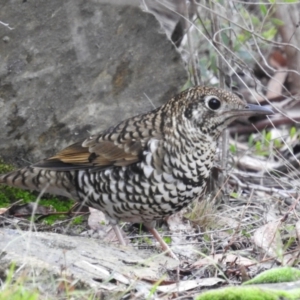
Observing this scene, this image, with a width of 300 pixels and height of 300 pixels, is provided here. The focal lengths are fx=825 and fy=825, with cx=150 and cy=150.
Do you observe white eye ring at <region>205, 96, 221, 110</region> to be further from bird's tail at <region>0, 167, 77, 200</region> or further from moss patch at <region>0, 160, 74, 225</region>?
moss patch at <region>0, 160, 74, 225</region>

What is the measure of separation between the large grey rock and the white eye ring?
1133 millimetres

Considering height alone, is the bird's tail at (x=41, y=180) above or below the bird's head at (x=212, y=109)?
below

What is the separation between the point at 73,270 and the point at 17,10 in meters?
2.15

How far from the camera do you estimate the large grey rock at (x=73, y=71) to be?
562 centimetres

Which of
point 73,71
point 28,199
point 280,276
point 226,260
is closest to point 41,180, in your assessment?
point 28,199

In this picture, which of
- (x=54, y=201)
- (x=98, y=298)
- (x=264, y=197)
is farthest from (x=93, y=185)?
(x=264, y=197)

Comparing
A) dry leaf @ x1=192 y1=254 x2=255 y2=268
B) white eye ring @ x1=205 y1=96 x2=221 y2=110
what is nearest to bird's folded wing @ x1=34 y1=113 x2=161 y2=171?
white eye ring @ x1=205 y1=96 x2=221 y2=110

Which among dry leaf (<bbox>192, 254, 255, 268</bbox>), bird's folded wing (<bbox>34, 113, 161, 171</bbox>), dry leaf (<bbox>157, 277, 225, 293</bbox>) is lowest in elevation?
dry leaf (<bbox>192, 254, 255, 268</bbox>)

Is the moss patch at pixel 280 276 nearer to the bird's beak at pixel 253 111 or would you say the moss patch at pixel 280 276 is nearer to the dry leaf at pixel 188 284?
the dry leaf at pixel 188 284

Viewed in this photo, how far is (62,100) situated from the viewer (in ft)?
19.1

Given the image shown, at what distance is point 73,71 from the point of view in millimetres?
5816

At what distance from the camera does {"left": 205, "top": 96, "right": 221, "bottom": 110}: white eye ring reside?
500 cm

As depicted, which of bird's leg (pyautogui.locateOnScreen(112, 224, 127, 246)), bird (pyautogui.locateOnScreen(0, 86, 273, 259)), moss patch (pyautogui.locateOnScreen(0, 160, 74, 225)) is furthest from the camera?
moss patch (pyautogui.locateOnScreen(0, 160, 74, 225))

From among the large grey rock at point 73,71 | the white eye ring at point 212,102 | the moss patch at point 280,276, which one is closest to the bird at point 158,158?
the white eye ring at point 212,102
